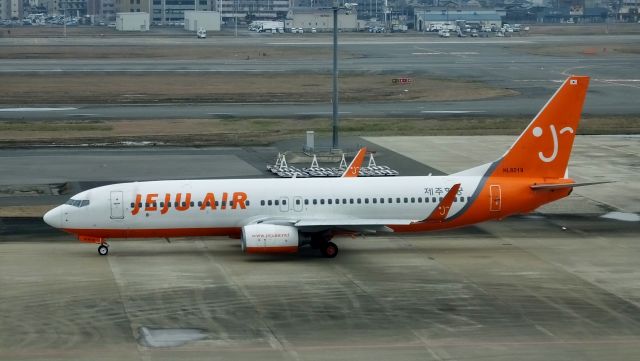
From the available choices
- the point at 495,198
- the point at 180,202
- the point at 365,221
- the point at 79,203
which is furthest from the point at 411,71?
the point at 79,203

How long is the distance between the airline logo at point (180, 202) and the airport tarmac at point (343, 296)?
209 cm

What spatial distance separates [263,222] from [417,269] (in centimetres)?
666

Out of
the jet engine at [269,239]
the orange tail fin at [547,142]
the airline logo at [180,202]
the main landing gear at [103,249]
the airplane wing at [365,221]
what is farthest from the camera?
the orange tail fin at [547,142]

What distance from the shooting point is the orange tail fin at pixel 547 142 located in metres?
46.8

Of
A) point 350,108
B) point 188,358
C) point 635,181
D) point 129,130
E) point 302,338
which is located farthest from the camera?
point 350,108

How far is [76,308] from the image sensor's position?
36.9 metres

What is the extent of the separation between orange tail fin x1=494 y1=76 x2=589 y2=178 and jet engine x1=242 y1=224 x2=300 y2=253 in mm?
9575

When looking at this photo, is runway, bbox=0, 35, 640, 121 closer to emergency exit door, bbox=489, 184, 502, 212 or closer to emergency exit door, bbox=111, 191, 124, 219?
emergency exit door, bbox=489, 184, 502, 212

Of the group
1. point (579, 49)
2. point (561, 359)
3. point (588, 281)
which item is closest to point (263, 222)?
point (588, 281)

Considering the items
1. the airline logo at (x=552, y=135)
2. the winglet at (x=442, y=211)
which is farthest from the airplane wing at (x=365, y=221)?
the airline logo at (x=552, y=135)

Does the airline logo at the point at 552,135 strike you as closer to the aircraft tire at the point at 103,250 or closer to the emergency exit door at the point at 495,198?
the emergency exit door at the point at 495,198

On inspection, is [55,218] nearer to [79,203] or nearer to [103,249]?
[79,203]

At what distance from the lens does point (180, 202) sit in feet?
147

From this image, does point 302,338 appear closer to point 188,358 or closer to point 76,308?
point 188,358
